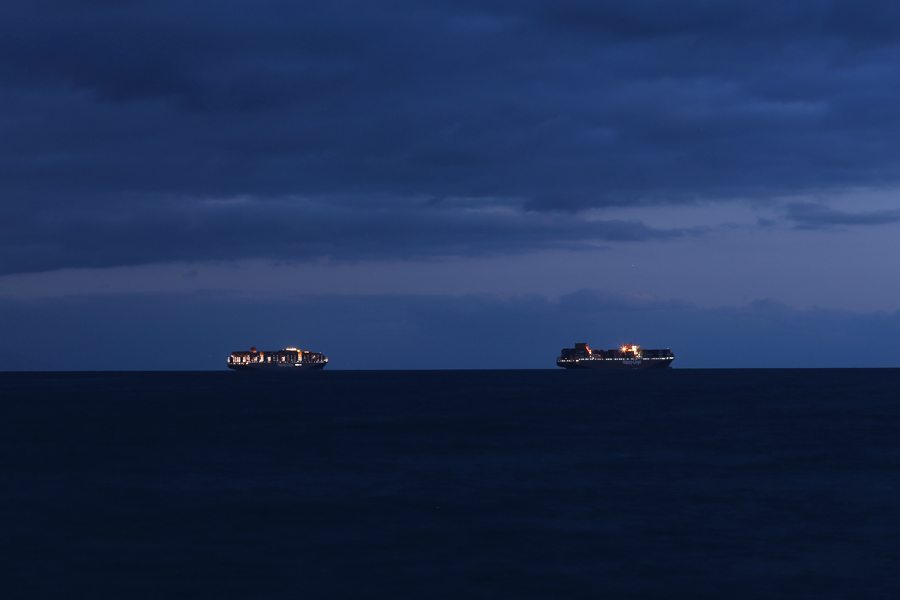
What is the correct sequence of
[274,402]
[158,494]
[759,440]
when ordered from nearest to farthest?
Answer: 1. [158,494]
2. [759,440]
3. [274,402]

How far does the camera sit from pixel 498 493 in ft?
153

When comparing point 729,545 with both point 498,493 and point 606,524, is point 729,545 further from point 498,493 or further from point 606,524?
point 498,493

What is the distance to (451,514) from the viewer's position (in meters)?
40.9

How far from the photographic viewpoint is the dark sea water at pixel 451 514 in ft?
97.1

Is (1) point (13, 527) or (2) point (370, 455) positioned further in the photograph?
(2) point (370, 455)

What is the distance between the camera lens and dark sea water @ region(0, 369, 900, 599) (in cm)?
2959

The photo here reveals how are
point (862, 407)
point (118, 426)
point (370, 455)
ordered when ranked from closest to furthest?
1. point (370, 455)
2. point (118, 426)
3. point (862, 407)

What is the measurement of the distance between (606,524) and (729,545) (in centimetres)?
601

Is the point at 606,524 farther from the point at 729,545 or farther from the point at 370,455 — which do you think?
the point at 370,455

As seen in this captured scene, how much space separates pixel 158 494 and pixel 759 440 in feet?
175

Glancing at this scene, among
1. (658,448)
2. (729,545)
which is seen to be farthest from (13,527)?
(658,448)

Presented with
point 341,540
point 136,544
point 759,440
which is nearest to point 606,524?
point 341,540

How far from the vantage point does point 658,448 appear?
69250mm

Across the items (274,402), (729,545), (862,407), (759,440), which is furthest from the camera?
(274,402)
